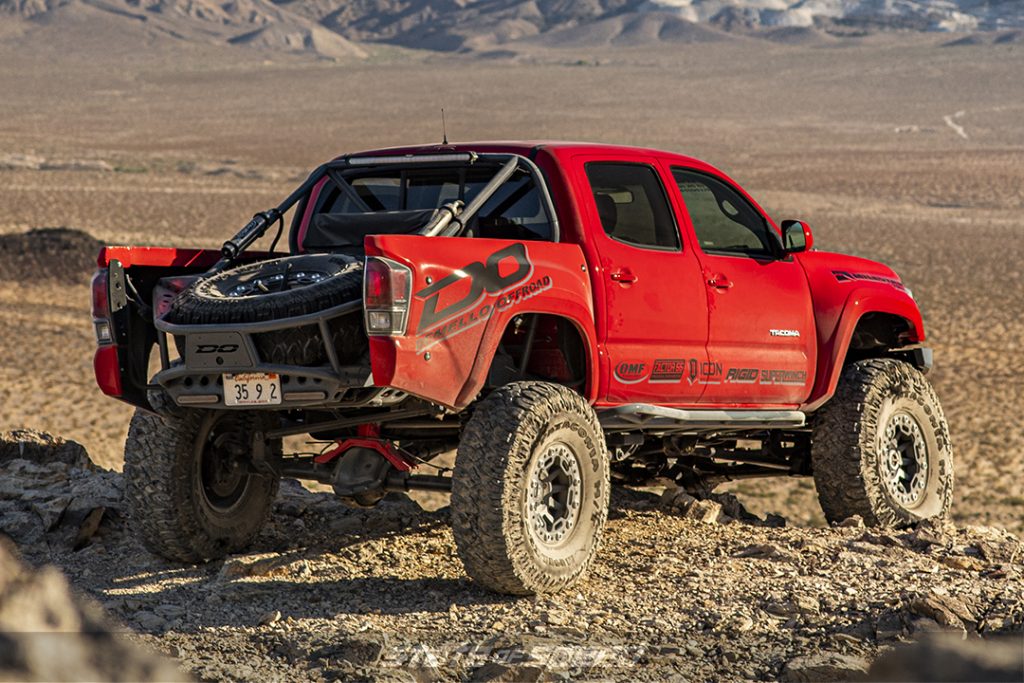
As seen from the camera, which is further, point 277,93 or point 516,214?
point 277,93

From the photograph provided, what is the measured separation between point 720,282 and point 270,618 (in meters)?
2.93

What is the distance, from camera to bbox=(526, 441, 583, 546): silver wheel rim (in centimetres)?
597

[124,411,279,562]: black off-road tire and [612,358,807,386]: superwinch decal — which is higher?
[612,358,807,386]: superwinch decal

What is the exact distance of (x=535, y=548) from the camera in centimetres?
592

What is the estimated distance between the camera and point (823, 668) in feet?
16.2

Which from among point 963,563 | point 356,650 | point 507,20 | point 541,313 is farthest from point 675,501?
point 507,20

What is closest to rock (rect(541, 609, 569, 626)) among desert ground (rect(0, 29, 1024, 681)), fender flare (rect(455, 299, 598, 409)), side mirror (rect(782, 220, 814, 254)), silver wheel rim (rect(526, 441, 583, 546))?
desert ground (rect(0, 29, 1024, 681))

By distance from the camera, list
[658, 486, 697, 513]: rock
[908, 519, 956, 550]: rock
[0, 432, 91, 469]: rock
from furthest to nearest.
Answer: [0, 432, 91, 469]: rock < [658, 486, 697, 513]: rock < [908, 519, 956, 550]: rock

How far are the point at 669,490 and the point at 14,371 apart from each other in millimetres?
10704

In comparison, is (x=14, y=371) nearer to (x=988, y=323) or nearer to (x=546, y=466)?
(x=546, y=466)

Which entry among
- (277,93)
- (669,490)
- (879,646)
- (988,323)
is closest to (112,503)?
(669,490)

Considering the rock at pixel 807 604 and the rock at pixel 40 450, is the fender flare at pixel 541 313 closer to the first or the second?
the rock at pixel 807 604

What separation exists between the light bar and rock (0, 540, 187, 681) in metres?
5.09

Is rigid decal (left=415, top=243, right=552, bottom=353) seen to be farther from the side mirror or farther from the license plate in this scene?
the side mirror
